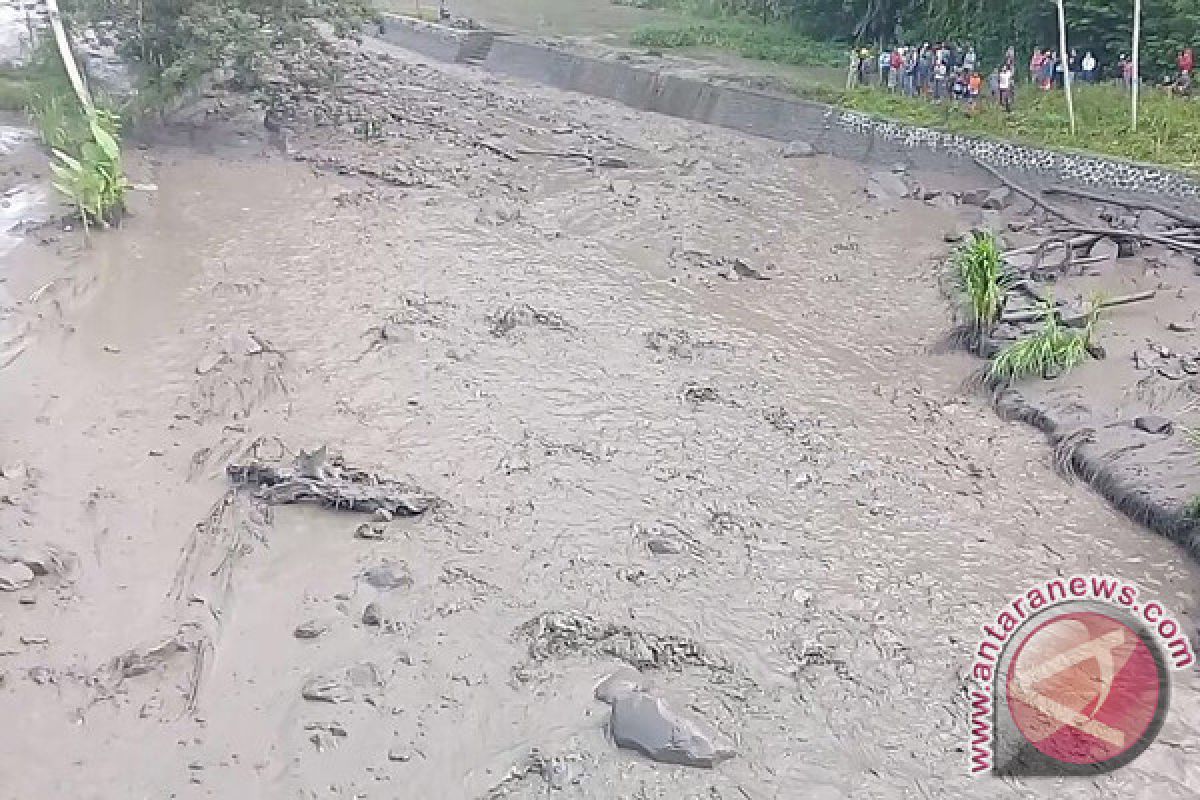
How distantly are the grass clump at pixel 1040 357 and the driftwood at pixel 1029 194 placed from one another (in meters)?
4.93

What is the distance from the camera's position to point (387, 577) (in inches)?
306

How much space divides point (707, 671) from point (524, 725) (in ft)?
4.02

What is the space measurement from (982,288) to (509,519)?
19.3ft

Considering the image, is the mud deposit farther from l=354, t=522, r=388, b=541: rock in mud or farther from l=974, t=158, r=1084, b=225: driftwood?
l=974, t=158, r=1084, b=225: driftwood

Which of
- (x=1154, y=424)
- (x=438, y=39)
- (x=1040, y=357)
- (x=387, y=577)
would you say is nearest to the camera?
(x=387, y=577)

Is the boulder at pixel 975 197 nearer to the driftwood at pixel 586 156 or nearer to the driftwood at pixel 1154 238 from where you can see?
the driftwood at pixel 1154 238

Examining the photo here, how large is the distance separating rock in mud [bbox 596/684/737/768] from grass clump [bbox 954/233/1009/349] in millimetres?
6666

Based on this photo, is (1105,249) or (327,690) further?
(1105,249)

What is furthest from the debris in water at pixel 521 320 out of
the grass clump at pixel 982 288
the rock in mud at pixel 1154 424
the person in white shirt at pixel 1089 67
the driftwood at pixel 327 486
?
the person in white shirt at pixel 1089 67

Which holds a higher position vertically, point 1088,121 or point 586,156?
point 1088,121

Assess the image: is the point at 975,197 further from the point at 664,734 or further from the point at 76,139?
the point at 76,139

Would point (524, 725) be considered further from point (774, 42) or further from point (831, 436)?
point (774, 42)

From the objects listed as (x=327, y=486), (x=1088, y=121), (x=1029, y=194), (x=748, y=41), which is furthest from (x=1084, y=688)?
(x=748, y=41)

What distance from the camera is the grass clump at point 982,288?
1137 centimetres
